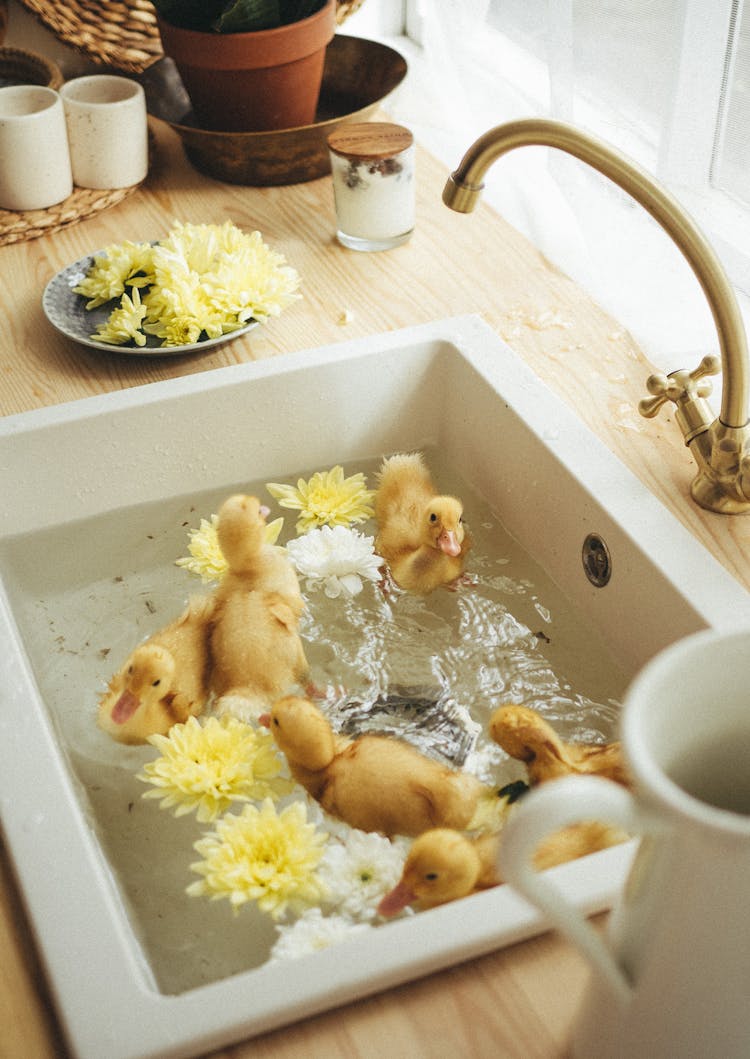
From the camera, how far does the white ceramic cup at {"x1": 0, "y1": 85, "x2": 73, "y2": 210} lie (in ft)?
4.50

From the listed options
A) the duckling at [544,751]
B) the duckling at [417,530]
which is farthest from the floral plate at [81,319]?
the duckling at [544,751]

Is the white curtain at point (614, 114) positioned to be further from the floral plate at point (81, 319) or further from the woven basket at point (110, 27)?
the floral plate at point (81, 319)

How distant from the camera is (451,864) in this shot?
69 centimetres

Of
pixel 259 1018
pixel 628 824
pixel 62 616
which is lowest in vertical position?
pixel 62 616

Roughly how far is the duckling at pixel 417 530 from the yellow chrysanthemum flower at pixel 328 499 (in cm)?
2

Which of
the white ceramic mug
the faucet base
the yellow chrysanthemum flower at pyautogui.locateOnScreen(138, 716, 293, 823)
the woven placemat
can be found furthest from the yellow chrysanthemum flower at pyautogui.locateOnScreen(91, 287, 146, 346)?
the white ceramic mug

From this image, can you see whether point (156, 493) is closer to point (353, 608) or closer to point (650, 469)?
point (353, 608)

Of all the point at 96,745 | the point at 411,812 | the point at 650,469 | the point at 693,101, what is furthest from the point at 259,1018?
the point at 693,101

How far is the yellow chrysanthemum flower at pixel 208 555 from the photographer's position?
1.07 m

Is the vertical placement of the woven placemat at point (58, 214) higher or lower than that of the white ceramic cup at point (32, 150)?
lower

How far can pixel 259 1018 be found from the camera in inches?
24.5

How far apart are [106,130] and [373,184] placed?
1.23ft

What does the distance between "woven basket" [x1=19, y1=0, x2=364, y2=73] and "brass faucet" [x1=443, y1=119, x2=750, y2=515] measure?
75cm

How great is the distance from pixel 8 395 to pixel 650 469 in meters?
0.65
